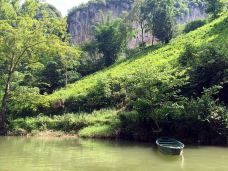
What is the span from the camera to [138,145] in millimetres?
24656

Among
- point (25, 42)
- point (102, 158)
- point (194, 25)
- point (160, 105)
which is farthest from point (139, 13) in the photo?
point (102, 158)

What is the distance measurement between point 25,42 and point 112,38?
25.8 m

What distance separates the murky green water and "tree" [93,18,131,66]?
32799 millimetres

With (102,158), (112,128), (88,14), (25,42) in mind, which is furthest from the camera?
(88,14)

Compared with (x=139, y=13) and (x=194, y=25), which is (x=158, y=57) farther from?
(x=194, y=25)

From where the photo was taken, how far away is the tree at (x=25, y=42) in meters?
32.4

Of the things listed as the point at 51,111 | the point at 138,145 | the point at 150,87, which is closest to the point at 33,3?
the point at 51,111

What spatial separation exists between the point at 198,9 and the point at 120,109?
221 feet

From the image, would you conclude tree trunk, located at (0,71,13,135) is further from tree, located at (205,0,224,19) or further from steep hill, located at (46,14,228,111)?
tree, located at (205,0,224,19)

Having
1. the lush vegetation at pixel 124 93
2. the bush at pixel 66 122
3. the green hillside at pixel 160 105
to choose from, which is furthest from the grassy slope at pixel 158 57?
the bush at pixel 66 122

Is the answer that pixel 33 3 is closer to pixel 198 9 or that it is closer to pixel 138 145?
pixel 138 145

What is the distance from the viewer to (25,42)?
33062 millimetres

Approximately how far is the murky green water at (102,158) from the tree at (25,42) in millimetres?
9921

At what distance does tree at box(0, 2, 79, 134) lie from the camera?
32.4m
